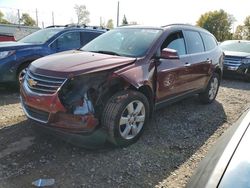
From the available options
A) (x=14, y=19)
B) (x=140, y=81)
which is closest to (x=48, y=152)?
(x=140, y=81)

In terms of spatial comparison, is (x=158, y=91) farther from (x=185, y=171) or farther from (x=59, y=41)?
(x=59, y=41)

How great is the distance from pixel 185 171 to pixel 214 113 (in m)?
2.81

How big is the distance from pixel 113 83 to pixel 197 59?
2511 millimetres

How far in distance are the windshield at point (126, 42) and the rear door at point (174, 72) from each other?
0.29 m

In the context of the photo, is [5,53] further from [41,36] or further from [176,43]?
[176,43]

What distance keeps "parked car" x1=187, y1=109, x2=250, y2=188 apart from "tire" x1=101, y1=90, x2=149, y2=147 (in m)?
1.86

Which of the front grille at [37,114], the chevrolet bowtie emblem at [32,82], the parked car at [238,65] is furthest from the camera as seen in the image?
the parked car at [238,65]

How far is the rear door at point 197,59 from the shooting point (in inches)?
227

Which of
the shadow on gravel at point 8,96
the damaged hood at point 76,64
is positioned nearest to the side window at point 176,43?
the damaged hood at point 76,64

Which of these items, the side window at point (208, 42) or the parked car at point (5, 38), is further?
the parked car at point (5, 38)

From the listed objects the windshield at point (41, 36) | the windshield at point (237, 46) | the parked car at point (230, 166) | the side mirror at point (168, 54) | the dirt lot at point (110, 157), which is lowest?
the dirt lot at point (110, 157)

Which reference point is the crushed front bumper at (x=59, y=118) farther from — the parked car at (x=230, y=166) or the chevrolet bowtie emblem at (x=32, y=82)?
the parked car at (x=230, y=166)

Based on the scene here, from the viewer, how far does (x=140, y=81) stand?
14.1 feet

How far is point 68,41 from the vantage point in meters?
8.14
